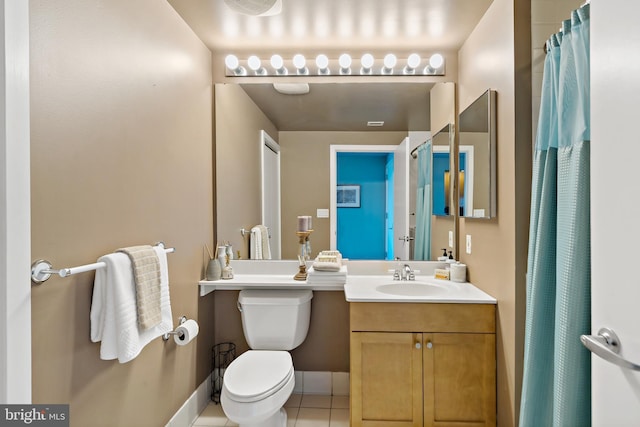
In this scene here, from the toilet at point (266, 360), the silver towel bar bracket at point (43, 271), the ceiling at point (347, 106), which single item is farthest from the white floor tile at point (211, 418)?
the ceiling at point (347, 106)

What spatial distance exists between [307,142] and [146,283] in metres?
1.47

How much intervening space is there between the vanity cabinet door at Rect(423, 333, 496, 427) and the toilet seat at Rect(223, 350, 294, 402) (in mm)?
736

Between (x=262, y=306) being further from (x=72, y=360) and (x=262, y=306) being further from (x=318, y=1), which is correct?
(x=318, y=1)

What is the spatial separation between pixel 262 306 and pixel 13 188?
144 centimetres

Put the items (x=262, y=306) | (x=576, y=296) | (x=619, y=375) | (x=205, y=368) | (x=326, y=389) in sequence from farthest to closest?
(x=326, y=389) → (x=205, y=368) → (x=262, y=306) → (x=576, y=296) → (x=619, y=375)

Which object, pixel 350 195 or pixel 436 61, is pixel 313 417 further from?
pixel 436 61

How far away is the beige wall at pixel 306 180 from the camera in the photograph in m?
2.49

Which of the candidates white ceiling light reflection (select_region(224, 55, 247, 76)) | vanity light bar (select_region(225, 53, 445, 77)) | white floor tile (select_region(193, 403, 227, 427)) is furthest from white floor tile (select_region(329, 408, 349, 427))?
white ceiling light reflection (select_region(224, 55, 247, 76))

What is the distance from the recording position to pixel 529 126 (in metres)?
1.61

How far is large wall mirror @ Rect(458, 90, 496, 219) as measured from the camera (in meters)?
1.81

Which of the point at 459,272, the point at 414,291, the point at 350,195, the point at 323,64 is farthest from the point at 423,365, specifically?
the point at 323,64

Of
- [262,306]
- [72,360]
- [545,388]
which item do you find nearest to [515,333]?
[545,388]

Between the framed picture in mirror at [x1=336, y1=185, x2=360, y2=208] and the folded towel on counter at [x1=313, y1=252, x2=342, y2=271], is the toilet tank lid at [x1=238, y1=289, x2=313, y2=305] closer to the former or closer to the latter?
the folded towel on counter at [x1=313, y1=252, x2=342, y2=271]

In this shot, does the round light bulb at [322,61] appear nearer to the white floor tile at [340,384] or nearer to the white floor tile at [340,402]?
the white floor tile at [340,384]
